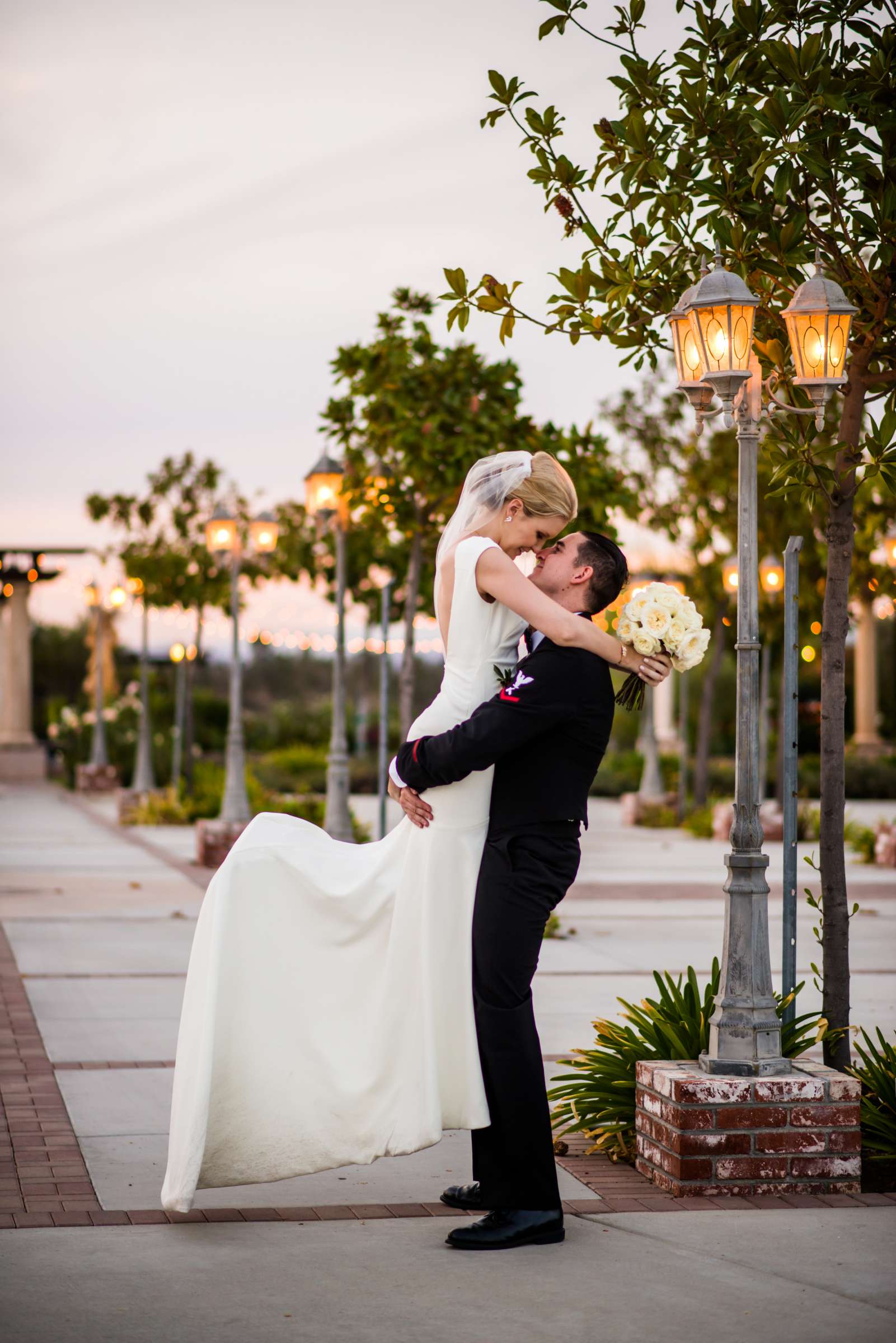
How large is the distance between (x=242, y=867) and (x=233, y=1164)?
0.89 m

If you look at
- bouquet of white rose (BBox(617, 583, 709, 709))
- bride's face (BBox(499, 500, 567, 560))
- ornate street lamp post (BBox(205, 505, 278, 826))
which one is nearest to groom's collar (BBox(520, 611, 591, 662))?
bouquet of white rose (BBox(617, 583, 709, 709))

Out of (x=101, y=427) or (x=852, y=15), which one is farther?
(x=101, y=427)

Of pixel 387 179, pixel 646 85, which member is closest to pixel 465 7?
pixel 646 85

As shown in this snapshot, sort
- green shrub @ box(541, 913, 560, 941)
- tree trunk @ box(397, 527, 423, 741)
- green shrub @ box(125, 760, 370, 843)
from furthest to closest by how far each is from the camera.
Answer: green shrub @ box(125, 760, 370, 843) < tree trunk @ box(397, 527, 423, 741) < green shrub @ box(541, 913, 560, 941)

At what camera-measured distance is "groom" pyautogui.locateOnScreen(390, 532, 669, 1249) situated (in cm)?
459

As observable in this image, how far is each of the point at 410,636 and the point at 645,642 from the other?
30.2 ft

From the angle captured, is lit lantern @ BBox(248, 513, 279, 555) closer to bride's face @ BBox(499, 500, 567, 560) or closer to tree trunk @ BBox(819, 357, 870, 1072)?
tree trunk @ BBox(819, 357, 870, 1072)

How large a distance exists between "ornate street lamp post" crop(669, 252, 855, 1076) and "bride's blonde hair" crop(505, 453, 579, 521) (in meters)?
0.73

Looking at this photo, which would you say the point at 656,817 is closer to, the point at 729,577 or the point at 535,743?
the point at 729,577

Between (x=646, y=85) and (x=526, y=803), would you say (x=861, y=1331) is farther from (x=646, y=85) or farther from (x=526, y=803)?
(x=646, y=85)

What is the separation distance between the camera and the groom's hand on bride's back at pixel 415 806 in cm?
478

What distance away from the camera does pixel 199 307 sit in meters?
20.4

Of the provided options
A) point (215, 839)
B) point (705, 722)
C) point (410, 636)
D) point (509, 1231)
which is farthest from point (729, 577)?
point (509, 1231)

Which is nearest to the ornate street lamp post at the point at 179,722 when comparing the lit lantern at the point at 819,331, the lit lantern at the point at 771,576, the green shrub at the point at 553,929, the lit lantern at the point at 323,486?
the lit lantern at the point at 771,576
